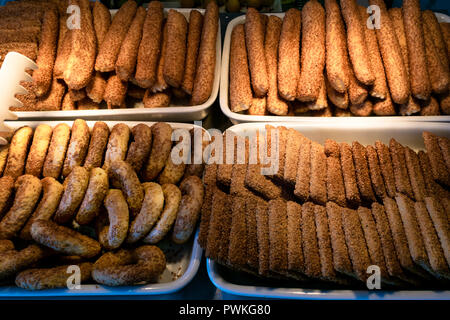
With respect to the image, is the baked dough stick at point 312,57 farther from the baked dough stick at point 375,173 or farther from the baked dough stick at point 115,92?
the baked dough stick at point 115,92

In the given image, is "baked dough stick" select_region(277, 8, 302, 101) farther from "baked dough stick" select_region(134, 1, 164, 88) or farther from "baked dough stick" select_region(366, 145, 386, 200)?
"baked dough stick" select_region(134, 1, 164, 88)

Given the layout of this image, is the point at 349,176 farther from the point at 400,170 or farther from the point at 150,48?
the point at 150,48

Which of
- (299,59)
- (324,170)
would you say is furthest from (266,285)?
(299,59)

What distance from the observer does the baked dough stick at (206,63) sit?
2588 millimetres

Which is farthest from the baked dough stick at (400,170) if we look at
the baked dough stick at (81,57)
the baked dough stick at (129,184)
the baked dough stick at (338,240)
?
the baked dough stick at (81,57)

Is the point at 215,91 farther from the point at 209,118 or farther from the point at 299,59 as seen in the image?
the point at 299,59

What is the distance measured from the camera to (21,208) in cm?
210

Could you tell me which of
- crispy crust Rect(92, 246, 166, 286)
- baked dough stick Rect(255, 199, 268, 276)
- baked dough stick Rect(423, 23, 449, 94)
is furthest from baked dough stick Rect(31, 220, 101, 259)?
baked dough stick Rect(423, 23, 449, 94)

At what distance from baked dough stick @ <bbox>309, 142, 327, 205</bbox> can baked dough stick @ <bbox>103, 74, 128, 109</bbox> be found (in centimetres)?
150

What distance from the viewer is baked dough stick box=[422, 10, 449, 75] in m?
2.50

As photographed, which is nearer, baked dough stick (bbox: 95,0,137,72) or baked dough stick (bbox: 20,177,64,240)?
baked dough stick (bbox: 20,177,64,240)

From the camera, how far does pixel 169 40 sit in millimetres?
2668

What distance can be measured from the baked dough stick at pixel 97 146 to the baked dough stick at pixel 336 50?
164cm

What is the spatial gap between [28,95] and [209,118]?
4.75 feet
